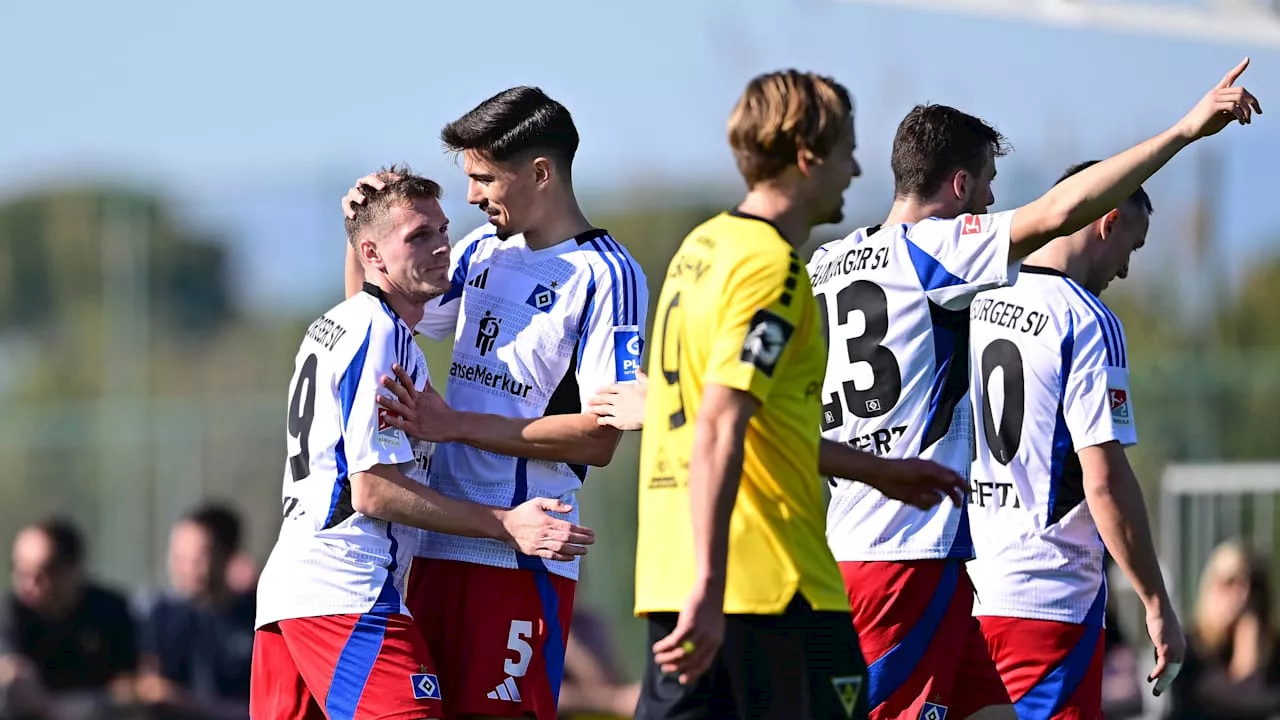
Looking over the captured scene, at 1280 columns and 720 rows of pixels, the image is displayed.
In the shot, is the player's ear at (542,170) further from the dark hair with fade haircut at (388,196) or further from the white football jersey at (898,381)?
the white football jersey at (898,381)

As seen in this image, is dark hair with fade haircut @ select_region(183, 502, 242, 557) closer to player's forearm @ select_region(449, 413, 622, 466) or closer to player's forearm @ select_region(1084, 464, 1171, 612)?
player's forearm @ select_region(449, 413, 622, 466)

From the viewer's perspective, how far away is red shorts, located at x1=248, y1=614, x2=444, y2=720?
563 cm

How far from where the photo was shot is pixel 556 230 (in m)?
6.21

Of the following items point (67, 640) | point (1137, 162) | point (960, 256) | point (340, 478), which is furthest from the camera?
point (67, 640)

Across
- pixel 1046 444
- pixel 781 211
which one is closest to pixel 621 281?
pixel 781 211

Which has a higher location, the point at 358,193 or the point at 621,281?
the point at 358,193

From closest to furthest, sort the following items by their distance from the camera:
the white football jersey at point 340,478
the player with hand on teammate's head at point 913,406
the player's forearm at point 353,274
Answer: the white football jersey at point 340,478 < the player with hand on teammate's head at point 913,406 < the player's forearm at point 353,274

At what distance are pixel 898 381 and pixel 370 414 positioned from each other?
1703 mm

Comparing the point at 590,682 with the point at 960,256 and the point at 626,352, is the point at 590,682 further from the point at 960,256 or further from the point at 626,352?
the point at 960,256

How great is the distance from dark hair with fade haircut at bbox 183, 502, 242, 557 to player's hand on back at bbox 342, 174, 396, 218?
20.5ft

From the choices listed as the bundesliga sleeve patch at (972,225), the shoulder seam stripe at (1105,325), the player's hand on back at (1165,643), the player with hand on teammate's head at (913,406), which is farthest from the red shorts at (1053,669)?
the bundesliga sleeve patch at (972,225)

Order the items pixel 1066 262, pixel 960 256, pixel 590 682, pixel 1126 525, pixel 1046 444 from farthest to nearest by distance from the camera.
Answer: pixel 590 682 < pixel 1066 262 < pixel 1046 444 < pixel 1126 525 < pixel 960 256

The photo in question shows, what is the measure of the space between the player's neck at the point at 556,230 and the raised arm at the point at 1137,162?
1554 mm

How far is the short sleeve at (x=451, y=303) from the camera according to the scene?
634 centimetres
